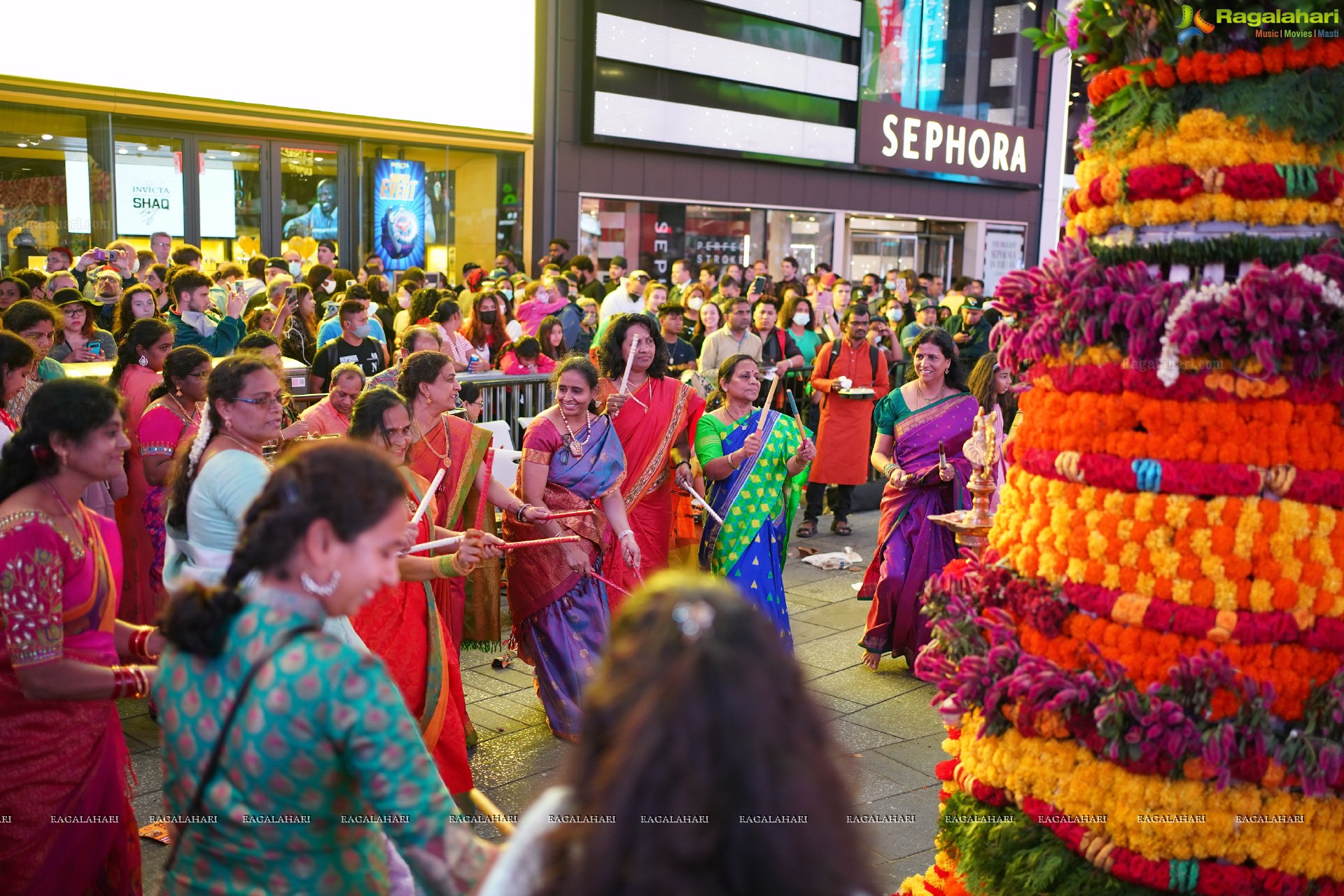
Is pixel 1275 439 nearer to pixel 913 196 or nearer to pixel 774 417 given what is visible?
pixel 774 417

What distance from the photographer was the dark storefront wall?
1745 cm

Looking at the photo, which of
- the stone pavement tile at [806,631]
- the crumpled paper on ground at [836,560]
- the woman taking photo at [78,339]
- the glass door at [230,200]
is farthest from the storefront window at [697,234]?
the stone pavement tile at [806,631]

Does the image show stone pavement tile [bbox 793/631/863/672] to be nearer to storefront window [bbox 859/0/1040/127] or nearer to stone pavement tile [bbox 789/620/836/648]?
stone pavement tile [bbox 789/620/836/648]

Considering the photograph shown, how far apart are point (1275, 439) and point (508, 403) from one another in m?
6.15

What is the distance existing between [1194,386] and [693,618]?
2.18 meters

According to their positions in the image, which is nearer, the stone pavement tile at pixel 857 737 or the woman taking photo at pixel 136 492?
the stone pavement tile at pixel 857 737

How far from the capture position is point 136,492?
5621 millimetres

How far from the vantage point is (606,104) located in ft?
58.6

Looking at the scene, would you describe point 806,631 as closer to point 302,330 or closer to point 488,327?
point 488,327

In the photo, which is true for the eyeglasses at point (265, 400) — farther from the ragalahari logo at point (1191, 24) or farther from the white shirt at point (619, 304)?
the white shirt at point (619, 304)

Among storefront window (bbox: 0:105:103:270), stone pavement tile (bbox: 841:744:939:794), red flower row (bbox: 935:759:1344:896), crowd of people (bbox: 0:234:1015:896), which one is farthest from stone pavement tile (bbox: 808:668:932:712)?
storefront window (bbox: 0:105:103:270)

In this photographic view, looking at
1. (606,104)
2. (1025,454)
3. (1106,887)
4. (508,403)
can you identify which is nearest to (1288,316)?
(1025,454)

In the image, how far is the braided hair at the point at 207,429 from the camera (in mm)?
3641

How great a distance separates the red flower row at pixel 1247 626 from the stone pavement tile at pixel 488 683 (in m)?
3.72
